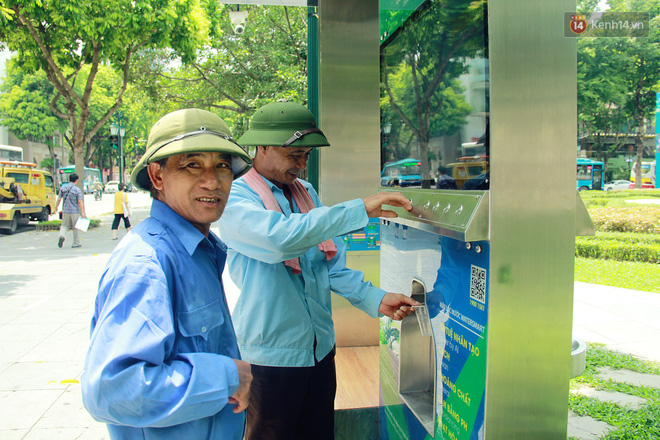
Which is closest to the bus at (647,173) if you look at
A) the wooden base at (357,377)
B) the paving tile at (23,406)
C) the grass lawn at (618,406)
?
the grass lawn at (618,406)

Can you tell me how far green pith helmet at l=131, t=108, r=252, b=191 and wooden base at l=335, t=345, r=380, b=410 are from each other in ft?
6.90

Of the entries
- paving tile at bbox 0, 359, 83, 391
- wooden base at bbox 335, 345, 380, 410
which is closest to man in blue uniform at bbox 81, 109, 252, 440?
wooden base at bbox 335, 345, 380, 410

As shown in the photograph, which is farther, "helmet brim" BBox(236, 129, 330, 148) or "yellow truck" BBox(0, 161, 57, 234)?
"yellow truck" BBox(0, 161, 57, 234)

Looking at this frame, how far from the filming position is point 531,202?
4.77 feet

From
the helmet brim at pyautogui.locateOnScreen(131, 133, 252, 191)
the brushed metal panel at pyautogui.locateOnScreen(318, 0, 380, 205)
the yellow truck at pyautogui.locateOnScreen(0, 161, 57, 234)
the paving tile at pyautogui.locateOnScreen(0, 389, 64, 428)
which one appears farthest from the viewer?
the yellow truck at pyautogui.locateOnScreen(0, 161, 57, 234)

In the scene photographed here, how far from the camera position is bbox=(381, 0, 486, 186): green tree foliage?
165cm

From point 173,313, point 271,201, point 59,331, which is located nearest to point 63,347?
point 59,331

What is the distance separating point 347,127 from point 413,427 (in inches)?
102

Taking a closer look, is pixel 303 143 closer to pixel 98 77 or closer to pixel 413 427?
pixel 413 427

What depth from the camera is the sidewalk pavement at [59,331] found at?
3766 mm

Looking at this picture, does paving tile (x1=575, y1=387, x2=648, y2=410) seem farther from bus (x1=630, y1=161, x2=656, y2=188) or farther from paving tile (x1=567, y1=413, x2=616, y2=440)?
bus (x1=630, y1=161, x2=656, y2=188)

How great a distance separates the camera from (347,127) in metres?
4.21

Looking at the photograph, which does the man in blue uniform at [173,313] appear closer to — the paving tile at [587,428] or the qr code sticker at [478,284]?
the qr code sticker at [478,284]

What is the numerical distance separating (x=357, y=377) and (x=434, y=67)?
7.95ft
